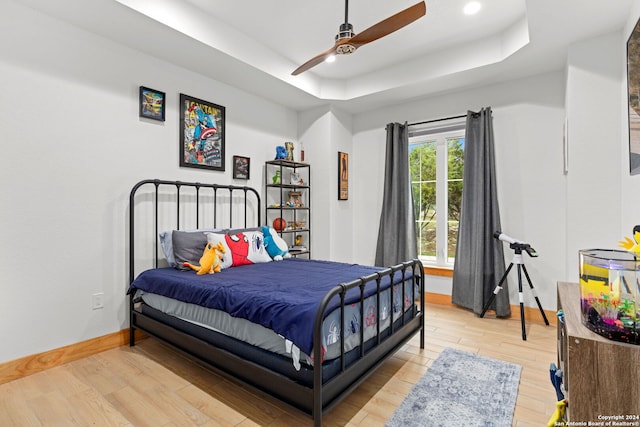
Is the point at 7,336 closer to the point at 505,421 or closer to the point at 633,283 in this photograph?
the point at 505,421

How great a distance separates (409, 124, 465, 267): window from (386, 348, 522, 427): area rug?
1.77m

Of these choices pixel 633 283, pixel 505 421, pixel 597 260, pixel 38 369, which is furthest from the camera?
pixel 38 369

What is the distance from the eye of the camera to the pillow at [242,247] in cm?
287

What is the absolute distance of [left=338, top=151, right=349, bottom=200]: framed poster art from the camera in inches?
172

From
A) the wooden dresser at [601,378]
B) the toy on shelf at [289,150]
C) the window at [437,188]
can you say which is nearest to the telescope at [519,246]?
the window at [437,188]

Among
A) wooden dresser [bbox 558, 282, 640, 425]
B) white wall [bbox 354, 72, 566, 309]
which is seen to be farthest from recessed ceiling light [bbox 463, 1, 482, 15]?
wooden dresser [bbox 558, 282, 640, 425]

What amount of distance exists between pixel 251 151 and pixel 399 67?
1.99 metres

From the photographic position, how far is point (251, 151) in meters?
3.91

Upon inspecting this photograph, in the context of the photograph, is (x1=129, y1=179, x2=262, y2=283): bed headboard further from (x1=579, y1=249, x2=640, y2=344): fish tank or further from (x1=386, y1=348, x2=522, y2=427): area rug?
(x1=579, y1=249, x2=640, y2=344): fish tank

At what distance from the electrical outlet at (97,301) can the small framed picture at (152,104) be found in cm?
159

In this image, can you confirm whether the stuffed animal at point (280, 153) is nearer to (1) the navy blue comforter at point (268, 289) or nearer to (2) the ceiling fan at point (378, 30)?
(1) the navy blue comforter at point (268, 289)

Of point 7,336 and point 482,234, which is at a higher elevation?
point 482,234

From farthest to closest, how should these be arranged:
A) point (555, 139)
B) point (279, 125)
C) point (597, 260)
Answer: point (279, 125), point (555, 139), point (597, 260)

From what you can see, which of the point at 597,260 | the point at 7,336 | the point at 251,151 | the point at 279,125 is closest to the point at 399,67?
the point at 279,125
